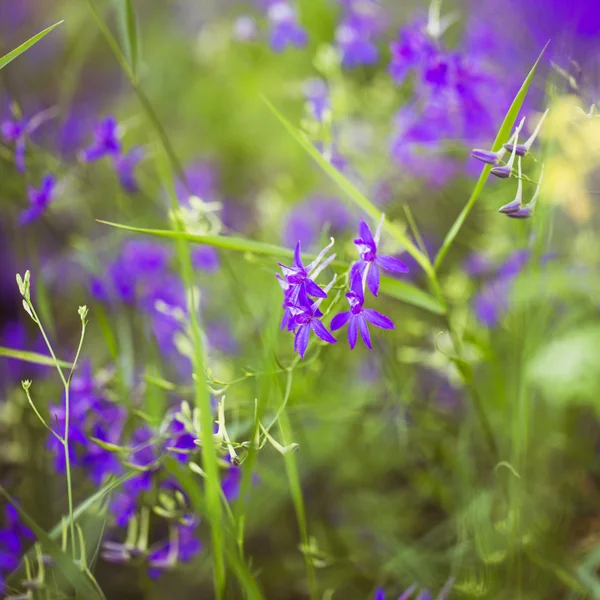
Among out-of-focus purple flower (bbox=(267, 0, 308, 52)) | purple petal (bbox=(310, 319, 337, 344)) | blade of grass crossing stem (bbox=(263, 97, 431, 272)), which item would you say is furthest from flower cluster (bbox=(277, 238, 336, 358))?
out-of-focus purple flower (bbox=(267, 0, 308, 52))

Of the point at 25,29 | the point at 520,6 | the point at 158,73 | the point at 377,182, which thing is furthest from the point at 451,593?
the point at 158,73

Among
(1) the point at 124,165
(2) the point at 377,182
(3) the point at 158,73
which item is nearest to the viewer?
(1) the point at 124,165

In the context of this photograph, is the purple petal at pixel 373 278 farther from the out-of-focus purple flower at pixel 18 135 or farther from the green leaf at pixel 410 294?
the out-of-focus purple flower at pixel 18 135

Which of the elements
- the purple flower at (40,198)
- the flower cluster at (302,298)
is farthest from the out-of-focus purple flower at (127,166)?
the flower cluster at (302,298)

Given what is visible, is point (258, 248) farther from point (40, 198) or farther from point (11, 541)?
point (11, 541)

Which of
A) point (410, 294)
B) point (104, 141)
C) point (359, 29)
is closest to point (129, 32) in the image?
point (104, 141)

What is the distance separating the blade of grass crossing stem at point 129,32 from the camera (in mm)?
656

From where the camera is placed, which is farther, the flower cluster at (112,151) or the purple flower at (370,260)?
the flower cluster at (112,151)

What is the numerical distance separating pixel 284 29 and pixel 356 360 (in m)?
0.61

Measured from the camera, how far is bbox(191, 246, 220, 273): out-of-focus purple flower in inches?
41.9

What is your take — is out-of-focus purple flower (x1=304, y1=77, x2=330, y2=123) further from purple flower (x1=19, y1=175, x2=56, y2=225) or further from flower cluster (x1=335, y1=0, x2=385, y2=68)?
purple flower (x1=19, y1=175, x2=56, y2=225)

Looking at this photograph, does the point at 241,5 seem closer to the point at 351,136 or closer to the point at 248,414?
the point at 351,136

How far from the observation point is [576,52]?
0.97 m

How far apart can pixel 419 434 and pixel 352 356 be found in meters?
0.27
